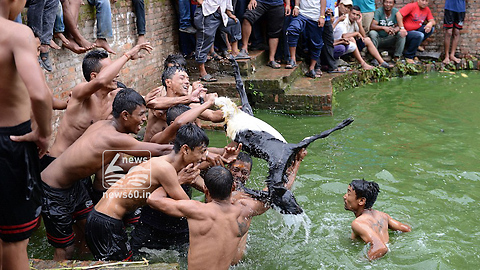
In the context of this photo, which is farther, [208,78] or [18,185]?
[208,78]

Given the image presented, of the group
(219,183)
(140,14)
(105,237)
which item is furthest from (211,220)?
(140,14)

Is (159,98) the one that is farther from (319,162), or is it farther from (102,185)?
(319,162)

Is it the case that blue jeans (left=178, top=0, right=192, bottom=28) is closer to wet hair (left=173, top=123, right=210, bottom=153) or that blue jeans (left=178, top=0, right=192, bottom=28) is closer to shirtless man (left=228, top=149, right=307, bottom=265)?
shirtless man (left=228, top=149, right=307, bottom=265)

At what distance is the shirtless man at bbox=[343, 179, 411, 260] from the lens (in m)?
4.68

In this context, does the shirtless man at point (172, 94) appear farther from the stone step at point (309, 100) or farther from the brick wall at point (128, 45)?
the stone step at point (309, 100)

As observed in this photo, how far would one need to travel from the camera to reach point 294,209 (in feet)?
13.8

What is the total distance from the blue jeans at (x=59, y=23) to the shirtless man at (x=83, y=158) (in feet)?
9.82

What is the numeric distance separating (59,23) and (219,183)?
422 cm

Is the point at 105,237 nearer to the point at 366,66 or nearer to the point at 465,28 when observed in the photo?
the point at 366,66

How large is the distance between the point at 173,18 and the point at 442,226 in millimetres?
6855

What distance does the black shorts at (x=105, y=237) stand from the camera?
4.11 metres

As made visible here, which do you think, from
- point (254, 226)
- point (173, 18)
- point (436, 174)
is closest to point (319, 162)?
point (436, 174)

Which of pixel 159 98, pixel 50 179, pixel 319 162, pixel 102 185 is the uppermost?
pixel 159 98

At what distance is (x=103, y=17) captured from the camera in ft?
24.9
